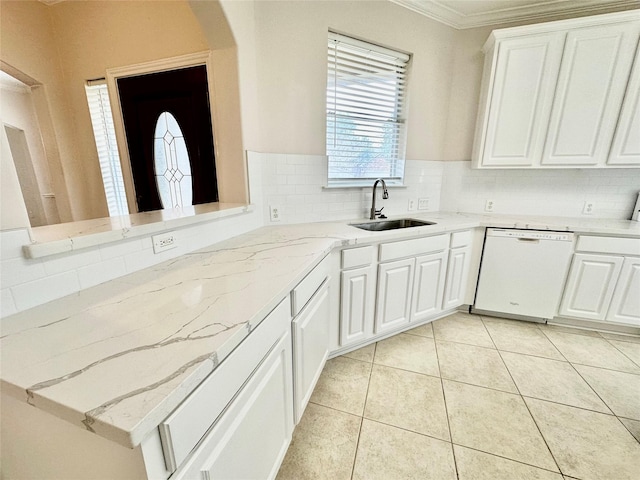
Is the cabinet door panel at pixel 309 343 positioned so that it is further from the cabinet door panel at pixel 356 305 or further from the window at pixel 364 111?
the window at pixel 364 111

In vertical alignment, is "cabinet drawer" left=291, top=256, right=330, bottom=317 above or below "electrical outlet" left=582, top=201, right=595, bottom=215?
below

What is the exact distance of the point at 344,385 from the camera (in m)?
1.64

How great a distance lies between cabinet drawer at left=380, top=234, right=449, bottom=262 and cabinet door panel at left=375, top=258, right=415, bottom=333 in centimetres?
5

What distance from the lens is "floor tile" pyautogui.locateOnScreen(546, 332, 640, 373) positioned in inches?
70.6

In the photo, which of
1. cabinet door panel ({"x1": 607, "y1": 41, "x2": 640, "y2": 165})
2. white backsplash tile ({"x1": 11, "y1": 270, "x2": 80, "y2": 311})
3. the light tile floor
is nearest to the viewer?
white backsplash tile ({"x1": 11, "y1": 270, "x2": 80, "y2": 311})

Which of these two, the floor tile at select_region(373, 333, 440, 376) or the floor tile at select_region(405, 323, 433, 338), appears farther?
the floor tile at select_region(405, 323, 433, 338)

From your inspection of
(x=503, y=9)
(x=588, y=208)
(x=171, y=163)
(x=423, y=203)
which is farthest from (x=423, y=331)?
(x=503, y=9)

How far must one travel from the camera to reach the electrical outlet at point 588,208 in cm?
235

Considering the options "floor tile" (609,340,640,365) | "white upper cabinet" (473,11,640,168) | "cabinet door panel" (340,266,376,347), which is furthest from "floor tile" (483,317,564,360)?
"white upper cabinet" (473,11,640,168)

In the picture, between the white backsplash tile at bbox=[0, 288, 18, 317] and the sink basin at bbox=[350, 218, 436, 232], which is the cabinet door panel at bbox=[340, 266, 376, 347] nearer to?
the sink basin at bbox=[350, 218, 436, 232]

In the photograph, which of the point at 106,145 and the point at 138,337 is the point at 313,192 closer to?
the point at 138,337

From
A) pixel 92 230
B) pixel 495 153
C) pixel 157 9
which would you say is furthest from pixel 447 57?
pixel 92 230

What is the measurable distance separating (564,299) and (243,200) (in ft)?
→ 8.70

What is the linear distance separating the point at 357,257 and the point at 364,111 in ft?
4.33
